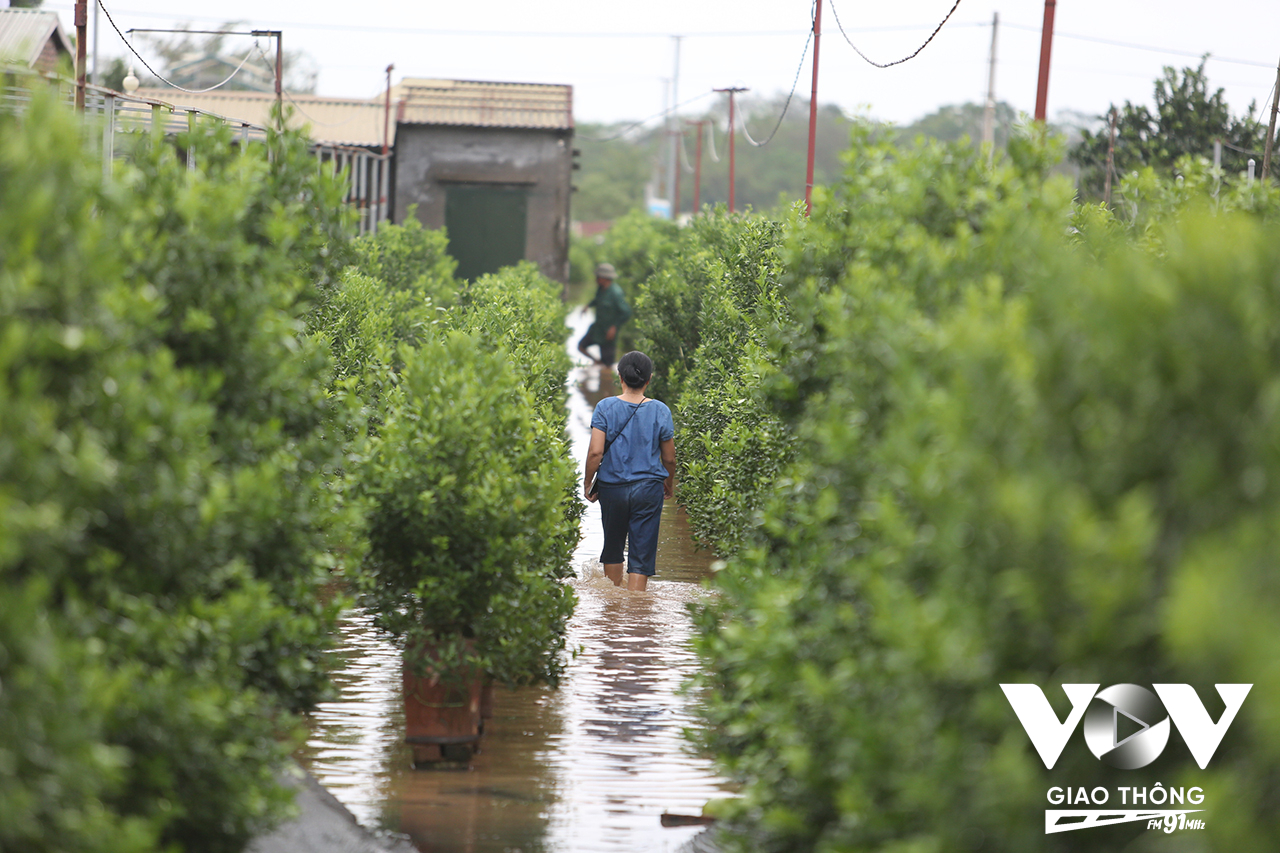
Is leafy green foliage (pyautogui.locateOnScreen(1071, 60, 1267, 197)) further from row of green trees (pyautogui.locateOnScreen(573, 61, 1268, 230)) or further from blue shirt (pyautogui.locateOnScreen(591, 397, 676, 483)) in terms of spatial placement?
blue shirt (pyautogui.locateOnScreen(591, 397, 676, 483))

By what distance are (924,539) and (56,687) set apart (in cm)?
204

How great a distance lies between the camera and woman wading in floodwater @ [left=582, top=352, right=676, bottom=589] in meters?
8.50

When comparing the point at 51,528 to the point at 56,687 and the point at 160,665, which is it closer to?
the point at 56,687

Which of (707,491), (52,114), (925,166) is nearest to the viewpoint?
(52,114)

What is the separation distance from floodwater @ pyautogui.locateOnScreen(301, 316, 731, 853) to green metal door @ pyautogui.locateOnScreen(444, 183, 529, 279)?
1964cm

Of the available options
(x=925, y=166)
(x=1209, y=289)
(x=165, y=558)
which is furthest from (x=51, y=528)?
(x=925, y=166)

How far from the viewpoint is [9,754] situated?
272cm

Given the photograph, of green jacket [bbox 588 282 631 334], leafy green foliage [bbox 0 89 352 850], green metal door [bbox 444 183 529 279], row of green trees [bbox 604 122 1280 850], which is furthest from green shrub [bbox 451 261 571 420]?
green metal door [bbox 444 183 529 279]

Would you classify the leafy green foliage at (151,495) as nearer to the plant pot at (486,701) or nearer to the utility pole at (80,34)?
the plant pot at (486,701)

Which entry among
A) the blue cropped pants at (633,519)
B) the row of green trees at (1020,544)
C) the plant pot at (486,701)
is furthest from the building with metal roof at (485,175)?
the row of green trees at (1020,544)

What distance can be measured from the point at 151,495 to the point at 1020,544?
7.50 feet

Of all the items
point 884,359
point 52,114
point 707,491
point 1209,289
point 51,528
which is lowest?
point 707,491

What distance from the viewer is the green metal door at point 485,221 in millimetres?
27391

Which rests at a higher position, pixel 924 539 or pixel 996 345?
pixel 996 345
